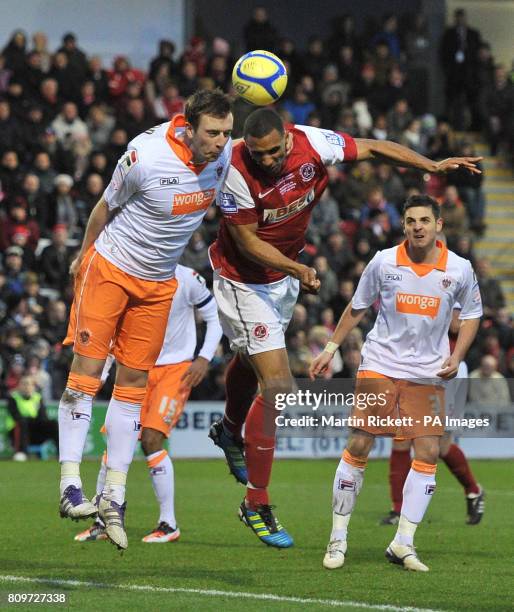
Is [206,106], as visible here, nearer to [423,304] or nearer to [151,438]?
[423,304]

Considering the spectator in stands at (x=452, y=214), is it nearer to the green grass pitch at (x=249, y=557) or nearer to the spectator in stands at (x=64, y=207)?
the spectator in stands at (x=64, y=207)

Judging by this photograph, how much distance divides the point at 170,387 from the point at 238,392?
0.89 metres

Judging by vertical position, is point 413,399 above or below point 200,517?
above

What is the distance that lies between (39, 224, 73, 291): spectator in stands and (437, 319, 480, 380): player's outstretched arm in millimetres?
12106

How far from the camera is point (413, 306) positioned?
32.6 feet

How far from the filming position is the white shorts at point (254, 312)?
10195 mm

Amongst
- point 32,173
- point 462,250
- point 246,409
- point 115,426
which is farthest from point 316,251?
point 115,426

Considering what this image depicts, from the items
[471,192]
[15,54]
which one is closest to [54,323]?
[15,54]

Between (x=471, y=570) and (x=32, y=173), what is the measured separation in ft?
48.2

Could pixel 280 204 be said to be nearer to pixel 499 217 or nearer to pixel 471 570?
pixel 471 570

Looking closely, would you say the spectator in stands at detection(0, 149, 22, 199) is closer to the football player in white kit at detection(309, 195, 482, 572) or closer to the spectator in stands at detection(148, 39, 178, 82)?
the spectator in stands at detection(148, 39, 178, 82)

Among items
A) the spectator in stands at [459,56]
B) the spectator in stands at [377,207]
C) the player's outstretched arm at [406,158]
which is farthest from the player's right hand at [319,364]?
the spectator in stands at [459,56]

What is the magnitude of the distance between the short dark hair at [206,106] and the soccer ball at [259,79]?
0.67 m

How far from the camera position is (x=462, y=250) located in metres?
24.0
